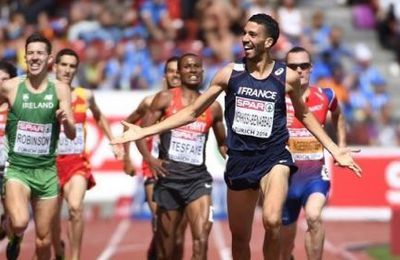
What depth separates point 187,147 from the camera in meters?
13.1

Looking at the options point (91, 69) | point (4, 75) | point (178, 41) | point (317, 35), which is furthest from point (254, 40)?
point (317, 35)

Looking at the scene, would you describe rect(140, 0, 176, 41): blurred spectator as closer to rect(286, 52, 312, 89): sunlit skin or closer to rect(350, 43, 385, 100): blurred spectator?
rect(350, 43, 385, 100): blurred spectator

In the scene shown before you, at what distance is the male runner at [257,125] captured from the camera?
1121cm

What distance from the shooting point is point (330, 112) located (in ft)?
45.1

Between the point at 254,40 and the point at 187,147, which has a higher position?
the point at 254,40

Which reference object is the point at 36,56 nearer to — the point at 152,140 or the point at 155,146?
the point at 155,146

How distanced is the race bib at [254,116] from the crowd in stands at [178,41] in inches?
449

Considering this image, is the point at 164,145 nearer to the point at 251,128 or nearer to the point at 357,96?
the point at 251,128

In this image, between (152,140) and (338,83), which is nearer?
(152,140)

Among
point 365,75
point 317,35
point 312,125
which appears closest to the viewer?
point 312,125

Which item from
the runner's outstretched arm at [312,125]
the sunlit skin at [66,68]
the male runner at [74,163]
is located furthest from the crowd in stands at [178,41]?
the runner's outstretched arm at [312,125]

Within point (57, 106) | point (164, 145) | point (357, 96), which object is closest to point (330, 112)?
point (164, 145)

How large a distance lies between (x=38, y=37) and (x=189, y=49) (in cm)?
1256

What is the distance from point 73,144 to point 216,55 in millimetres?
10595
